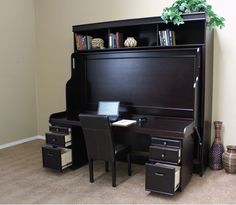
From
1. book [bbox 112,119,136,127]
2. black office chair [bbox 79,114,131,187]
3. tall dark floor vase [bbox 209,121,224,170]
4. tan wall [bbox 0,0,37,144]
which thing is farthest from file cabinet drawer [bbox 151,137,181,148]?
tan wall [bbox 0,0,37,144]

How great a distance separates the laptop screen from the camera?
10.4 ft

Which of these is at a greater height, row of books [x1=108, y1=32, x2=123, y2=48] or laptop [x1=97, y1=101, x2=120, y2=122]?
row of books [x1=108, y1=32, x2=123, y2=48]

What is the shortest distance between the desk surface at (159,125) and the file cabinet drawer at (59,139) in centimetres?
14

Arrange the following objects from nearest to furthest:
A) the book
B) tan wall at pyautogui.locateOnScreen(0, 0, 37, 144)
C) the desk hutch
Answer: the desk hutch, the book, tan wall at pyautogui.locateOnScreen(0, 0, 37, 144)

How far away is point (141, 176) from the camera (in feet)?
9.96

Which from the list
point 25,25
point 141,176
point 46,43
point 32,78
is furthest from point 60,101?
point 141,176

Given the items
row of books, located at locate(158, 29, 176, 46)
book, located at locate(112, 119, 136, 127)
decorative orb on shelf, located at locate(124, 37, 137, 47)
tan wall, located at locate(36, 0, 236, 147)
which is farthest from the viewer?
decorative orb on shelf, located at locate(124, 37, 137, 47)

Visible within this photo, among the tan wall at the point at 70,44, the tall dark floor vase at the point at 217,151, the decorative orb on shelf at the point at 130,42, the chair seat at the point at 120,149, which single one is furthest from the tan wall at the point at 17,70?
the tall dark floor vase at the point at 217,151

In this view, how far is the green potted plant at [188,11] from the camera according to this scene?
9.11 feet

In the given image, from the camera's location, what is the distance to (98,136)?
2680 millimetres

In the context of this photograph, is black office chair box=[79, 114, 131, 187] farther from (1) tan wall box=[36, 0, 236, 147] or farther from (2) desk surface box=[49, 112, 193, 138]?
(1) tan wall box=[36, 0, 236, 147]

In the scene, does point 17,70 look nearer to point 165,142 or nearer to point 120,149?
point 120,149

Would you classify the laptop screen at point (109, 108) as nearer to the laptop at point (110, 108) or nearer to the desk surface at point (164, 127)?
the laptop at point (110, 108)

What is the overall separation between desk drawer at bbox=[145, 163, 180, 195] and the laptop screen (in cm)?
90
